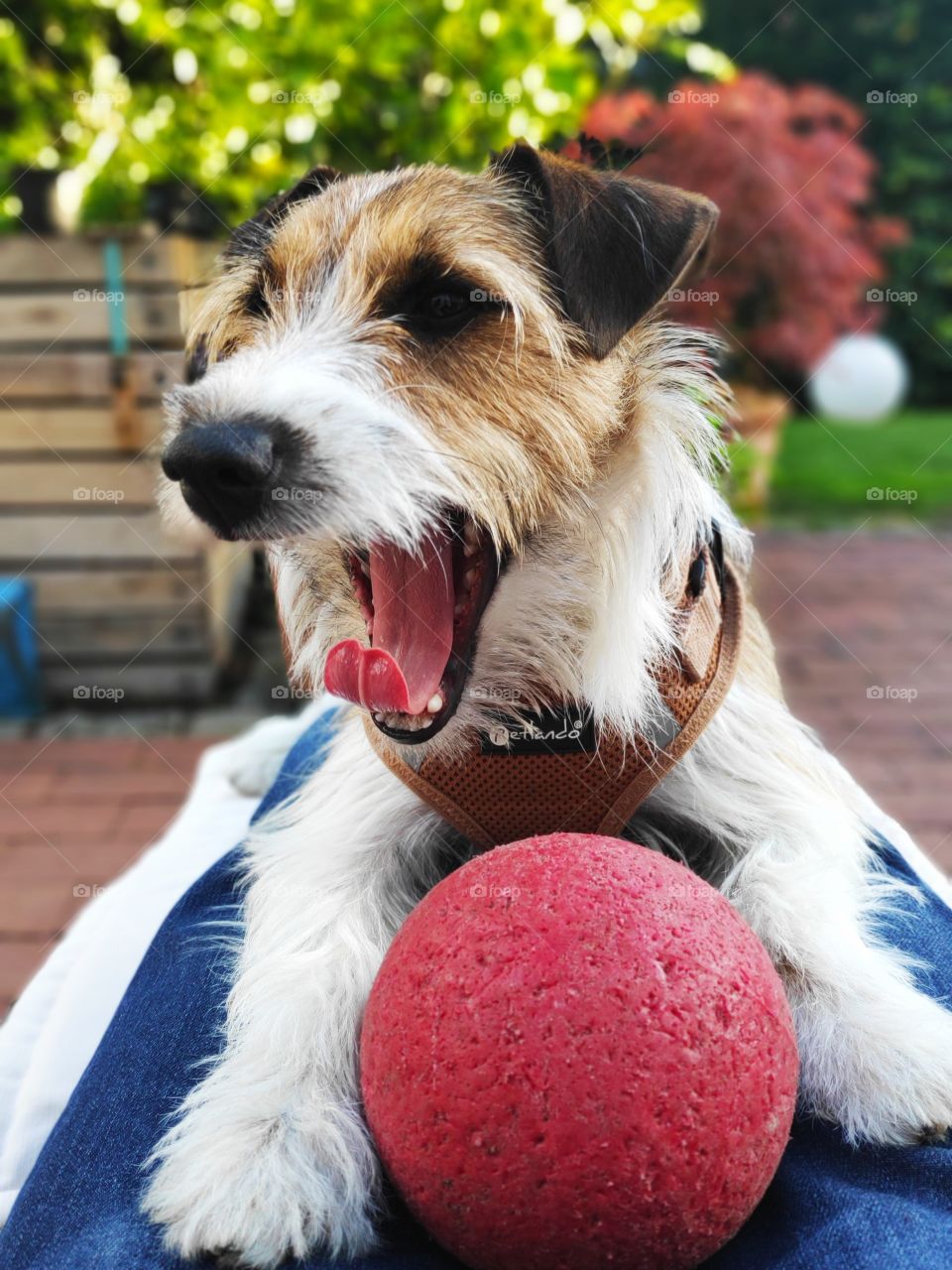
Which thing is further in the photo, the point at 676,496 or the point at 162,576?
the point at 162,576

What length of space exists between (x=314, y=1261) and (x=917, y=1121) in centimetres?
84

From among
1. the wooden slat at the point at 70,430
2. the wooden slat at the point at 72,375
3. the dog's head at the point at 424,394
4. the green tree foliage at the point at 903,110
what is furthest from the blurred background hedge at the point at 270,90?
the green tree foliage at the point at 903,110

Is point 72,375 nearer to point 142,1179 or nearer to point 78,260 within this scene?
point 78,260

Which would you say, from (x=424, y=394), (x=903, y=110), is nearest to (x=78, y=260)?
(x=424, y=394)

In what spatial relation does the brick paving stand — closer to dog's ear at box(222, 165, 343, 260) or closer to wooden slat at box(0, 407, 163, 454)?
wooden slat at box(0, 407, 163, 454)

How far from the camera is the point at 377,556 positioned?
1760 mm

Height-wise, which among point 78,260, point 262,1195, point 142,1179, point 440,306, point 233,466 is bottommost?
point 142,1179

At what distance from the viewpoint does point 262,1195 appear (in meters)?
1.40

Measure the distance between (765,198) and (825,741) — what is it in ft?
15.9

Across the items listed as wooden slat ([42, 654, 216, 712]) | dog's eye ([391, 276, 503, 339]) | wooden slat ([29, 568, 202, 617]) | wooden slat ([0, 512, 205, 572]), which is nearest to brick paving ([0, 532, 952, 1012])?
wooden slat ([42, 654, 216, 712])

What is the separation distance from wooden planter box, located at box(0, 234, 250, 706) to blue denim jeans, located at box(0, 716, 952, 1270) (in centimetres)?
341

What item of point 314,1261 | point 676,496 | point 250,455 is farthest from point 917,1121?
point 250,455

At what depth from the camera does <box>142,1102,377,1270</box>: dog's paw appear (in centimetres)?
137

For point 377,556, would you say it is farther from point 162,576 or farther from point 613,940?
point 162,576
